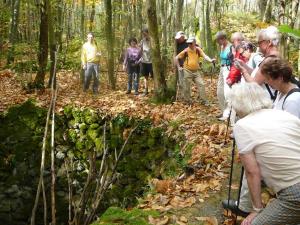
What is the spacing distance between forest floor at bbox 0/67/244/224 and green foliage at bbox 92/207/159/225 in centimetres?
14

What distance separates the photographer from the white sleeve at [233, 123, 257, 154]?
9.86 ft

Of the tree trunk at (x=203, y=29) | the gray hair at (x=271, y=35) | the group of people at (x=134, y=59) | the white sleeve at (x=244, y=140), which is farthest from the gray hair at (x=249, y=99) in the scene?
the tree trunk at (x=203, y=29)

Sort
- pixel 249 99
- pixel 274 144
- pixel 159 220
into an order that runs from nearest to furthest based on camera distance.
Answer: pixel 274 144
pixel 249 99
pixel 159 220

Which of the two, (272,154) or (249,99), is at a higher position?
(249,99)

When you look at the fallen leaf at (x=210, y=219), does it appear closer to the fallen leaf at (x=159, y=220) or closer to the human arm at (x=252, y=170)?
the fallen leaf at (x=159, y=220)

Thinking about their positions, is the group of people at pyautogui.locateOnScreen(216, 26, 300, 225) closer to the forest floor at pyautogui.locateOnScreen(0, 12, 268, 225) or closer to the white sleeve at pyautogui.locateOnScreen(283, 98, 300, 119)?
the white sleeve at pyautogui.locateOnScreen(283, 98, 300, 119)

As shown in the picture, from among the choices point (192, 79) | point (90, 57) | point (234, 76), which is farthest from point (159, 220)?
point (90, 57)

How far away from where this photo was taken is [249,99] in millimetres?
3148

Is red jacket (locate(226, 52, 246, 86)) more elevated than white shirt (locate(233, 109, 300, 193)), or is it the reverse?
red jacket (locate(226, 52, 246, 86))

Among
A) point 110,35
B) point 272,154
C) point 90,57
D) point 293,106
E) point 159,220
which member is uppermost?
point 110,35

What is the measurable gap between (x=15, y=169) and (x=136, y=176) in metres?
3.49

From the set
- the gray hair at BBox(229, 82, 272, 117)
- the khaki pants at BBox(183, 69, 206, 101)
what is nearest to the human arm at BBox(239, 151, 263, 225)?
the gray hair at BBox(229, 82, 272, 117)

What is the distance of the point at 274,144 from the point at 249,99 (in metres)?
0.40

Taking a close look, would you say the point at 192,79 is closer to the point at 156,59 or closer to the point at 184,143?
the point at 156,59
